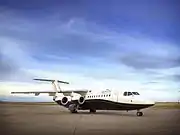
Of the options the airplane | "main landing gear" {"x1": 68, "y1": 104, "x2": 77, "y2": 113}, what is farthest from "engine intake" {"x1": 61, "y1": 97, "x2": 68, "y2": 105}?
"main landing gear" {"x1": 68, "y1": 104, "x2": 77, "y2": 113}

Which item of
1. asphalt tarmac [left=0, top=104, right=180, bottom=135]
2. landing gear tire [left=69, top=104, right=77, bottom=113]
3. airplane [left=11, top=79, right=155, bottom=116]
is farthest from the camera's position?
landing gear tire [left=69, top=104, right=77, bottom=113]

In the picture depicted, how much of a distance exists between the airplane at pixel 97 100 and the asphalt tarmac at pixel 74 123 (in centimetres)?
26

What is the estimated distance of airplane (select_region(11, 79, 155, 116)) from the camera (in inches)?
183

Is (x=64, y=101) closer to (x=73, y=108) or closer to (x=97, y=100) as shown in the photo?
(x=73, y=108)

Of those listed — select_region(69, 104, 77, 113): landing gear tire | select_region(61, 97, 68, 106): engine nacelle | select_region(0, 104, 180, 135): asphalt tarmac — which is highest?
select_region(61, 97, 68, 106): engine nacelle

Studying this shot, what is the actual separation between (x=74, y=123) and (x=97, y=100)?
Result: 4.12ft

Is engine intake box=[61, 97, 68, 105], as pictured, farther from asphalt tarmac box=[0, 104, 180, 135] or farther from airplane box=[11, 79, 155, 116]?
asphalt tarmac box=[0, 104, 180, 135]

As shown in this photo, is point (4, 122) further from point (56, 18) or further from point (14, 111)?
point (56, 18)

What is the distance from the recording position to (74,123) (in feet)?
14.0

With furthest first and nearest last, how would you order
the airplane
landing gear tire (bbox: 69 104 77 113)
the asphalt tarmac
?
landing gear tire (bbox: 69 104 77 113)
the airplane
the asphalt tarmac

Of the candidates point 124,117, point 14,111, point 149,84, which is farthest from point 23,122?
point 149,84

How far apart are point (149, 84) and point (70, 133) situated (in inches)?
51.4

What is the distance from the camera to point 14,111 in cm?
417

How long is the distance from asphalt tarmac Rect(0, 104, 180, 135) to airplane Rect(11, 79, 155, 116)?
0.26m
